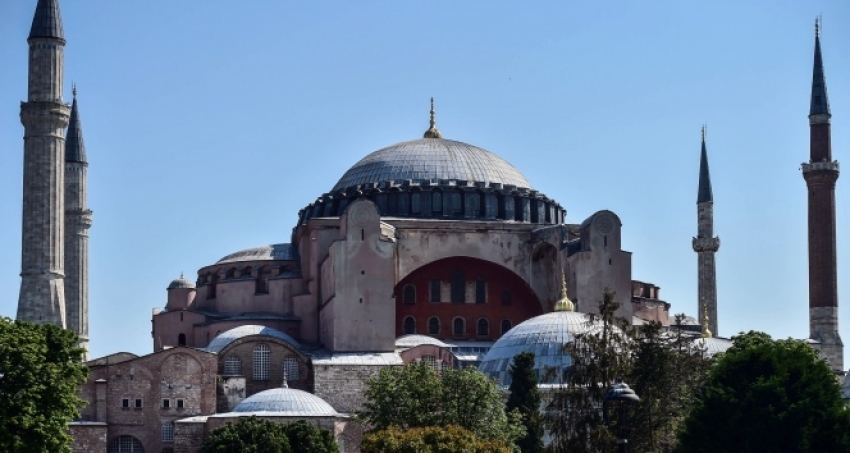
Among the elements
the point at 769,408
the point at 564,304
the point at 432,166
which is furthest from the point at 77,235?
the point at 769,408

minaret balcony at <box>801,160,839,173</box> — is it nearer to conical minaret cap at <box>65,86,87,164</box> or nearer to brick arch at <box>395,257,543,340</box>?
brick arch at <box>395,257,543,340</box>

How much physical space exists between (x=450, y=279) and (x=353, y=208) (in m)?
4.42

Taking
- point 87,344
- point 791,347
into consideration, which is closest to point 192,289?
point 87,344

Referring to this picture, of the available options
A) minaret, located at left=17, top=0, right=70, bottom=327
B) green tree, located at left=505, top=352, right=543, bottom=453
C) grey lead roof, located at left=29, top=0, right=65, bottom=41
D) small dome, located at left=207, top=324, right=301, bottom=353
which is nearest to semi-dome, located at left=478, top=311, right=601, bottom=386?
green tree, located at left=505, top=352, right=543, bottom=453

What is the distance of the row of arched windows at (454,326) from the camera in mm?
53219

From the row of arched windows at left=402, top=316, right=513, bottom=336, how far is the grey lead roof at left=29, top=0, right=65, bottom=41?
12214 millimetres

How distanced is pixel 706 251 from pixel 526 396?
23628mm

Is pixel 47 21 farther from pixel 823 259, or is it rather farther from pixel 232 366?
pixel 823 259

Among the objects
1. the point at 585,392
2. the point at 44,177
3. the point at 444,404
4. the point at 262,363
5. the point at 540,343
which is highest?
the point at 44,177

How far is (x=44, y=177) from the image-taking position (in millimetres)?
50250

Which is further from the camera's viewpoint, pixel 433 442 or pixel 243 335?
pixel 243 335

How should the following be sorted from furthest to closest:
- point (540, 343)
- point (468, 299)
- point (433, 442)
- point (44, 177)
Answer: point (468, 299) < point (44, 177) < point (540, 343) < point (433, 442)

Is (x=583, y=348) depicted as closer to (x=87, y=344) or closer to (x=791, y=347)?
(x=791, y=347)

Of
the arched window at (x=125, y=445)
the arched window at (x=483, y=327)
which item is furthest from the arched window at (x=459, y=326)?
the arched window at (x=125, y=445)
